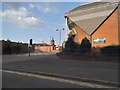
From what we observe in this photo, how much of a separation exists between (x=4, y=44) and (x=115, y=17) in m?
38.9

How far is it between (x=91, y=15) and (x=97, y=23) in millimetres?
2217

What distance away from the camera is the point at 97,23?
128ft

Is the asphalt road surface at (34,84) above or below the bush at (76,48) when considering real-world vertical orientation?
below

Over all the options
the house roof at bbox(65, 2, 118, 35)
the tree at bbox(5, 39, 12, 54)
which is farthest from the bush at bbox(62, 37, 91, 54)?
the tree at bbox(5, 39, 12, 54)

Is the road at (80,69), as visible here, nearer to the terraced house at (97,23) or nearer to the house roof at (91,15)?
the terraced house at (97,23)

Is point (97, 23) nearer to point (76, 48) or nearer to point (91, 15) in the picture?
point (91, 15)

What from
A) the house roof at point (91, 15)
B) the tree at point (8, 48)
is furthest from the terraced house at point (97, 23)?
the tree at point (8, 48)

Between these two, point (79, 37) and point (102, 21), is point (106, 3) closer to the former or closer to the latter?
point (102, 21)

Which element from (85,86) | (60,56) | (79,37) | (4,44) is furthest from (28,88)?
(4,44)

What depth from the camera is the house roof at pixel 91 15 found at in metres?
38.3

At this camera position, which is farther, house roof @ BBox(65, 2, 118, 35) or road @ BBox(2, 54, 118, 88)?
house roof @ BBox(65, 2, 118, 35)

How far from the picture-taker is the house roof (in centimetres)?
3828

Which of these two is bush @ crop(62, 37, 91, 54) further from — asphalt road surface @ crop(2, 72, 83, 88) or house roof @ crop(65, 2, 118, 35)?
asphalt road surface @ crop(2, 72, 83, 88)

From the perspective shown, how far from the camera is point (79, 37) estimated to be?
41.2 m
